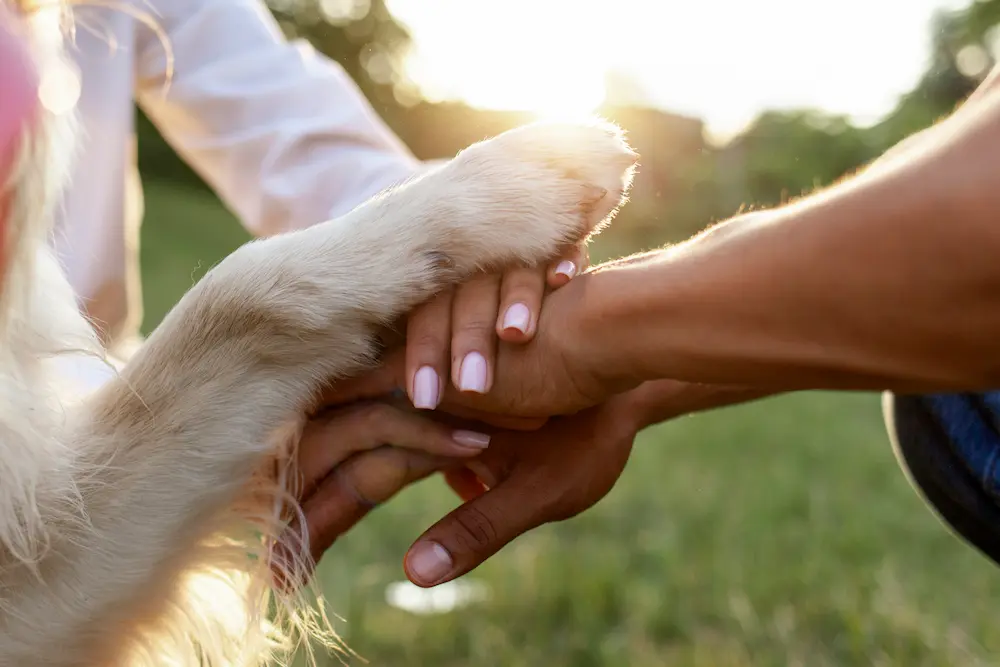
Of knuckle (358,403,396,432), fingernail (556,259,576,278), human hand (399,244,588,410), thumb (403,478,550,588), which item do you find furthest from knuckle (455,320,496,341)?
thumb (403,478,550,588)

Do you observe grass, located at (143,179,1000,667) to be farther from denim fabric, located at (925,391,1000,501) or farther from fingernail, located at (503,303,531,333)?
denim fabric, located at (925,391,1000,501)

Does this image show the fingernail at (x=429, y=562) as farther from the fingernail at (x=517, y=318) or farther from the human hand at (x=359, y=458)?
the fingernail at (x=517, y=318)

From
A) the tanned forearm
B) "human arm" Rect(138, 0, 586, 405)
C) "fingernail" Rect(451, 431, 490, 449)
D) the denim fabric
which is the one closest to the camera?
the tanned forearm

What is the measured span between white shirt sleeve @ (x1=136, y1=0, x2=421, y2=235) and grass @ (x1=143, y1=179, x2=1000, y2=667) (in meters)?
0.66

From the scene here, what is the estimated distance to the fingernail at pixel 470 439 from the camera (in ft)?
5.17

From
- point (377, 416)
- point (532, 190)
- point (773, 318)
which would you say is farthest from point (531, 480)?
point (773, 318)

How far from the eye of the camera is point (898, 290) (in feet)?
3.36

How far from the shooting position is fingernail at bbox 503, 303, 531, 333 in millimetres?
1384

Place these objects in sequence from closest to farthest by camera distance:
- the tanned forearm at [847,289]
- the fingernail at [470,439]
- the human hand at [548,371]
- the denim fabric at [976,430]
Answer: the tanned forearm at [847,289] → the human hand at [548,371] → the fingernail at [470,439] → the denim fabric at [976,430]

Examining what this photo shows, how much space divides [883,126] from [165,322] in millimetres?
13970

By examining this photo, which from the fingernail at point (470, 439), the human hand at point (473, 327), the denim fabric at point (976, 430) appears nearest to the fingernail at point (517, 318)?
the human hand at point (473, 327)

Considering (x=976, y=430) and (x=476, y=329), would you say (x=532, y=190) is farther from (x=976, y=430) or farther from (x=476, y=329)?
(x=976, y=430)

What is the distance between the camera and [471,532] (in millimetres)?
1626

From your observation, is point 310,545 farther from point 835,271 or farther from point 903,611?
point 903,611
